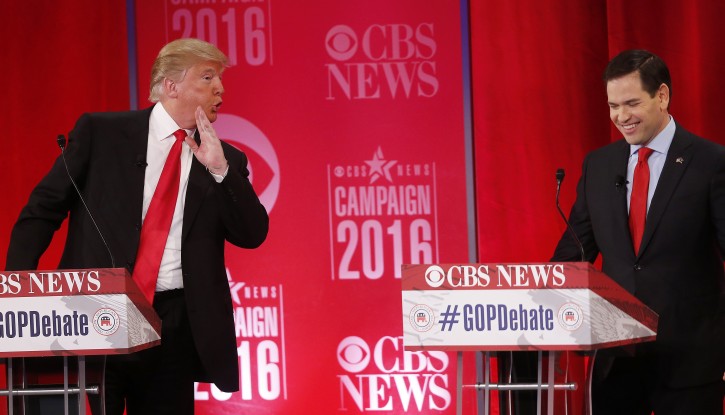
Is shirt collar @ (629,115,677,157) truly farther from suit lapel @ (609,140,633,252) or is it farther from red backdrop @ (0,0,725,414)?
red backdrop @ (0,0,725,414)

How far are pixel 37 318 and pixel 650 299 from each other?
64.8 inches

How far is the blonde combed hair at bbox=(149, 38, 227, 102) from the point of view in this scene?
9.65 feet

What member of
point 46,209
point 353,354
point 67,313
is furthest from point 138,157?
point 353,354

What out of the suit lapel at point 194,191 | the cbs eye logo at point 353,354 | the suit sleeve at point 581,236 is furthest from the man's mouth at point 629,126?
the cbs eye logo at point 353,354

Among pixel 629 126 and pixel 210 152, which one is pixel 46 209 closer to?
pixel 210 152

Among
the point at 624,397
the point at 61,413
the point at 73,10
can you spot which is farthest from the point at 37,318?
the point at 73,10

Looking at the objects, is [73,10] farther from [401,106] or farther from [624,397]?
[624,397]

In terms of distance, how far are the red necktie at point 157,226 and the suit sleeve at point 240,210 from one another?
0.47 ft

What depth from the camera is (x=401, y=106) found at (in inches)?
183

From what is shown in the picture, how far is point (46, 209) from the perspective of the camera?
9.01ft

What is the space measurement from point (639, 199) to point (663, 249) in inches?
6.4

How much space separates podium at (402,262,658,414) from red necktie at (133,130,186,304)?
31.3 inches

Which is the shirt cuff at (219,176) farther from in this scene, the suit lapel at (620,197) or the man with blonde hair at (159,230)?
the suit lapel at (620,197)

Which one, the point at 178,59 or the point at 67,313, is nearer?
the point at 67,313
